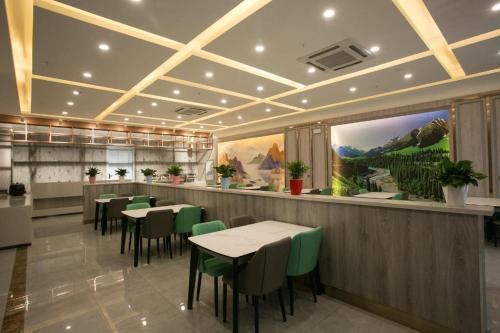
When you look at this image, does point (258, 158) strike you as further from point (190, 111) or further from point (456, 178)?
point (456, 178)

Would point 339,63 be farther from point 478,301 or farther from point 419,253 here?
point 478,301

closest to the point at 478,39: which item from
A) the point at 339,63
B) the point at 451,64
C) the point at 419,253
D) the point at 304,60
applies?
the point at 451,64

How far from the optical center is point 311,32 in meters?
3.17

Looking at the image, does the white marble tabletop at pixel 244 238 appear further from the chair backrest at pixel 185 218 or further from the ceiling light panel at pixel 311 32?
the ceiling light panel at pixel 311 32

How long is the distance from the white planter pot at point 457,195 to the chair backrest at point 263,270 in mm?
1399

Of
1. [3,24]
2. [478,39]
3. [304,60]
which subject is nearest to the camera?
[3,24]

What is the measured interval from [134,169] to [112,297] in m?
7.81

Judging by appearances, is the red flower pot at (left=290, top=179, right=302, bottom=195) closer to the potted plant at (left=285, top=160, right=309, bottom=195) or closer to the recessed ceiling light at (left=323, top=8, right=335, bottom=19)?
the potted plant at (left=285, top=160, right=309, bottom=195)

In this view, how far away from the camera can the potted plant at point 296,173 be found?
10.8 feet

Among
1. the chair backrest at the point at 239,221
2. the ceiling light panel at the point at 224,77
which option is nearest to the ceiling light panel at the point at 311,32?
the ceiling light panel at the point at 224,77

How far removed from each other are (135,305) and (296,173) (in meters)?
2.39

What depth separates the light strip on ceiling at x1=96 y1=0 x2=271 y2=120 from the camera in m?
2.77

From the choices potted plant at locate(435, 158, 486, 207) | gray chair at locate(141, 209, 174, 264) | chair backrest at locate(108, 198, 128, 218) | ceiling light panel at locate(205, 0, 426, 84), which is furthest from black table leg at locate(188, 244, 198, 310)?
chair backrest at locate(108, 198, 128, 218)

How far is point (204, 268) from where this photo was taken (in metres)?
2.61
